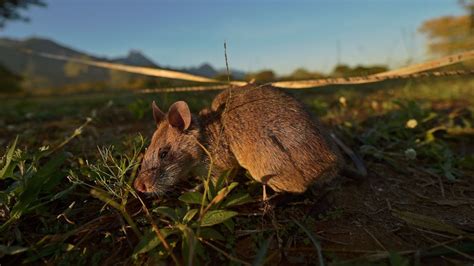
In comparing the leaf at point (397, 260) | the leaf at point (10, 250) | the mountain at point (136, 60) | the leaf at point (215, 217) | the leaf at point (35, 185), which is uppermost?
the mountain at point (136, 60)

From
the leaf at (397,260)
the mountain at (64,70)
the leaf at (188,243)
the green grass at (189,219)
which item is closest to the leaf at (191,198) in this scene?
the green grass at (189,219)

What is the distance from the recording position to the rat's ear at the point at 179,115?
280 cm

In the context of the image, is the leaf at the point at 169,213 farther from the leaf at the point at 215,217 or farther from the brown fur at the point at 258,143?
the brown fur at the point at 258,143

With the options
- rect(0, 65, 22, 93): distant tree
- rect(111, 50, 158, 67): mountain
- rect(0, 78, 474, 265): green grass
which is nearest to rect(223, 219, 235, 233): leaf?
rect(0, 78, 474, 265): green grass

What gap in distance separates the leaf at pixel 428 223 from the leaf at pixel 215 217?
3.83 ft

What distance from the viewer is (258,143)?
2.53 meters

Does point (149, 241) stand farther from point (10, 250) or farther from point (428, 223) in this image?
point (428, 223)

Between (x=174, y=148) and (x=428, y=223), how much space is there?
1.93 metres

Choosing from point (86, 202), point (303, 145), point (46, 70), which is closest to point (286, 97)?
point (303, 145)

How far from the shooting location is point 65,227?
2049 millimetres

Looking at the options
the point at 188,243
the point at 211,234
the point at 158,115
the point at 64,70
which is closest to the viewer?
the point at 188,243

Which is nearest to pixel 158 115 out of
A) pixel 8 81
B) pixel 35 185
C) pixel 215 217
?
pixel 35 185

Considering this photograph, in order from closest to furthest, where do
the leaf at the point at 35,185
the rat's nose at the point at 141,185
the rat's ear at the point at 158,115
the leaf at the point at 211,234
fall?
the leaf at the point at 211,234 → the leaf at the point at 35,185 → the rat's nose at the point at 141,185 → the rat's ear at the point at 158,115

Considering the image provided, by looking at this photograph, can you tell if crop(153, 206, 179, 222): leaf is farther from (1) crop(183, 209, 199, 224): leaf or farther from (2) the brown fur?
(2) the brown fur
